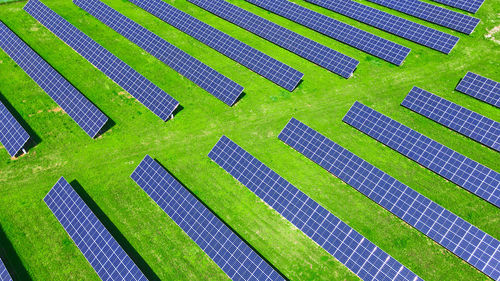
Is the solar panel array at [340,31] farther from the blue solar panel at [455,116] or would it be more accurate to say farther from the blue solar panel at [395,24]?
the blue solar panel at [455,116]

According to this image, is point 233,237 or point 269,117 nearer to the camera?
point 233,237

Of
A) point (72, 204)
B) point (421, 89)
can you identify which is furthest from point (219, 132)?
point (421, 89)

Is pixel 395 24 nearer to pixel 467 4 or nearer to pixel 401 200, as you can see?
pixel 467 4

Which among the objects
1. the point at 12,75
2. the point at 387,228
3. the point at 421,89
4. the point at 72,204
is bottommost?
the point at 72,204

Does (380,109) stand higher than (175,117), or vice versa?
(380,109)

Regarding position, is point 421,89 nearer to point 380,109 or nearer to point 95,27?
point 380,109

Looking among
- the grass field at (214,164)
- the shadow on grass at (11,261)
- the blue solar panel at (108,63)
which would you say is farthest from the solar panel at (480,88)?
the shadow on grass at (11,261)

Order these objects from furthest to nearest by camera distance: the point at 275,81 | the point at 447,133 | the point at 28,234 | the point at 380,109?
1. the point at 275,81
2. the point at 380,109
3. the point at 447,133
4. the point at 28,234
